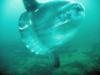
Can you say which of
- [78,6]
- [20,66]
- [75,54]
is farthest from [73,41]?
[20,66]

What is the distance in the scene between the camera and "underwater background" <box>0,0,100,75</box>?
3.71 m

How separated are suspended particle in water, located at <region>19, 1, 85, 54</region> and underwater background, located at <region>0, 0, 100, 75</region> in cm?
7

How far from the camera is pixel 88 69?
3711 millimetres

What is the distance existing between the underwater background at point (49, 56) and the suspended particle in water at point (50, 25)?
0.23ft

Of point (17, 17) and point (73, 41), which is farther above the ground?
point (17, 17)

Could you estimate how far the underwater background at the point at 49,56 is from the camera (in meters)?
3.71

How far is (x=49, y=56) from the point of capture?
3.79 metres

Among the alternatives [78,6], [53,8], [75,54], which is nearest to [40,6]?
[53,8]

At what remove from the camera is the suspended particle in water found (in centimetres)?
372

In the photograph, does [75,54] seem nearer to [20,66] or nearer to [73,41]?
[73,41]

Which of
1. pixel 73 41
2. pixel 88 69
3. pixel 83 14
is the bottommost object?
pixel 88 69

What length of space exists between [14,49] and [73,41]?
70 centimetres

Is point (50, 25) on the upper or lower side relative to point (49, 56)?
upper

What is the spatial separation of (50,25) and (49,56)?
355 mm
